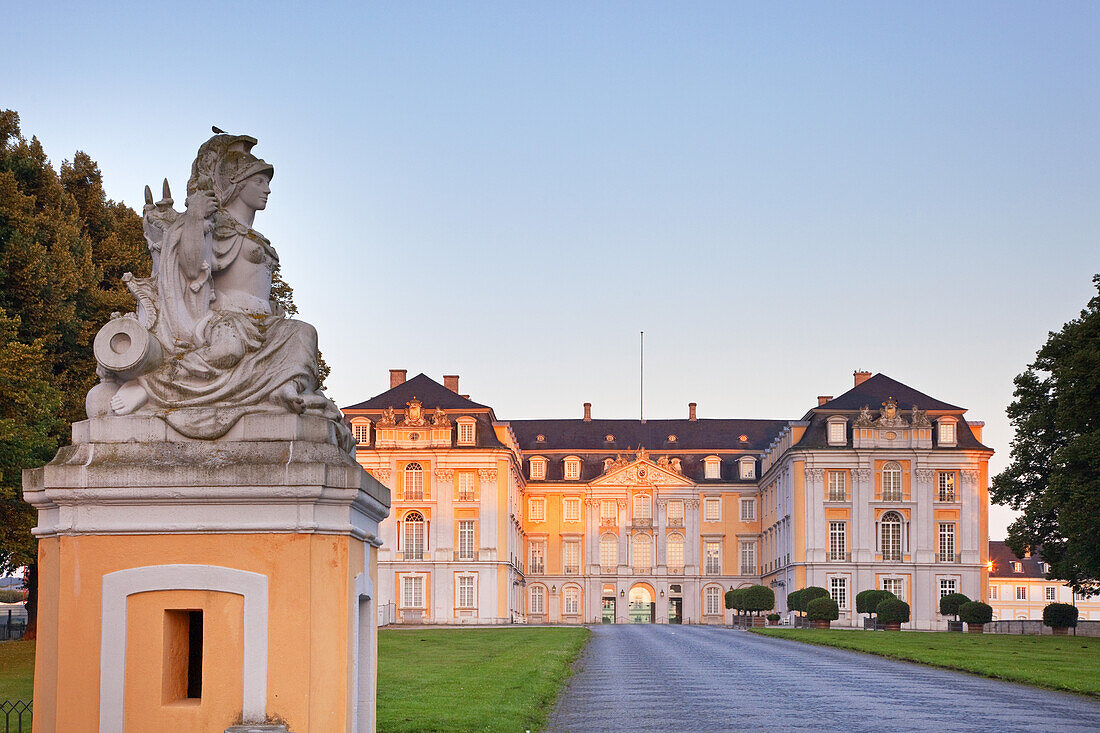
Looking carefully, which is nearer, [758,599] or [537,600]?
[758,599]

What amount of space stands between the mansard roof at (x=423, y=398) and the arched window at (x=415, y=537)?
690cm

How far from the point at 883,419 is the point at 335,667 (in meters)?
75.5

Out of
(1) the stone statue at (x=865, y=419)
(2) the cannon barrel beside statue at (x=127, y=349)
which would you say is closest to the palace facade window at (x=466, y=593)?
(1) the stone statue at (x=865, y=419)

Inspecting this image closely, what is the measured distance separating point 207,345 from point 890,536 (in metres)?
76.7

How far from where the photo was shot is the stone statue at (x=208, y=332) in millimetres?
7223

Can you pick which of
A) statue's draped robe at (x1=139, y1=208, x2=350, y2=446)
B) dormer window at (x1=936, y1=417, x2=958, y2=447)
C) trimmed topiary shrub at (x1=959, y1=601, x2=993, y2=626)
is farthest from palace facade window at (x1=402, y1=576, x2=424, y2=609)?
statue's draped robe at (x1=139, y1=208, x2=350, y2=446)

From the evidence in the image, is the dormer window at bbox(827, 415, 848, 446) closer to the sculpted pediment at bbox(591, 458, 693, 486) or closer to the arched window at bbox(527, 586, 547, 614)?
the sculpted pediment at bbox(591, 458, 693, 486)

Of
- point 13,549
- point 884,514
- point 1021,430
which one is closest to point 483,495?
point 884,514

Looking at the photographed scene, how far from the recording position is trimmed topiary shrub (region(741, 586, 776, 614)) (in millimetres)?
72688

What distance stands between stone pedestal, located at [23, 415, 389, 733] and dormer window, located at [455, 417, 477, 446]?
247ft

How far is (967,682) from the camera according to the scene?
2370 cm

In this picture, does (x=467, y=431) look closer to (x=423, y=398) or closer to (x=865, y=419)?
(x=423, y=398)

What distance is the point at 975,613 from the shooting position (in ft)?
204

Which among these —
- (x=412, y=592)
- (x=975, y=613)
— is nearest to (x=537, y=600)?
(x=412, y=592)
